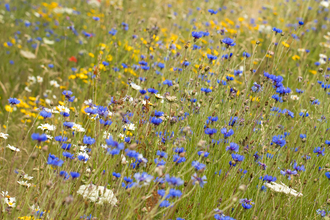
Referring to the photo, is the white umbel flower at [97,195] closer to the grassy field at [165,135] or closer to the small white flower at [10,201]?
the grassy field at [165,135]

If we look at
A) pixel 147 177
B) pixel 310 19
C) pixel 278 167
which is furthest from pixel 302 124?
pixel 310 19

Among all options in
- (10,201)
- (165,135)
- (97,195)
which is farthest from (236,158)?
(10,201)

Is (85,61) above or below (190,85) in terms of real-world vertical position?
below

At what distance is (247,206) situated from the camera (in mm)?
1847

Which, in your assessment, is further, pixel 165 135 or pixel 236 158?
pixel 165 135

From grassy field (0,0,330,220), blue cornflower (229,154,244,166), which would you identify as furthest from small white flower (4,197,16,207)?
blue cornflower (229,154,244,166)

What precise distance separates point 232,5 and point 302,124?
5.88m

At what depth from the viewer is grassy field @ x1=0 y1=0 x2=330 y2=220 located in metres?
1.73

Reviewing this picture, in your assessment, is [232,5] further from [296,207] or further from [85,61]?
[296,207]

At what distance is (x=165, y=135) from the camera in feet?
7.54

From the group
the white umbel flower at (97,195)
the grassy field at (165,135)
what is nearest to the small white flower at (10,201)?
the grassy field at (165,135)

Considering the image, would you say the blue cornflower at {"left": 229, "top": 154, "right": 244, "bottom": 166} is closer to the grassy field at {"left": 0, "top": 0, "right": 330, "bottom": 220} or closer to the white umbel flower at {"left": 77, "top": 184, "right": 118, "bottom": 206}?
the grassy field at {"left": 0, "top": 0, "right": 330, "bottom": 220}

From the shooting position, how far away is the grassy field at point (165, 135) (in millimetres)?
1734

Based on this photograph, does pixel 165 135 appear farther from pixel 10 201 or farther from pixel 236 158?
pixel 10 201
